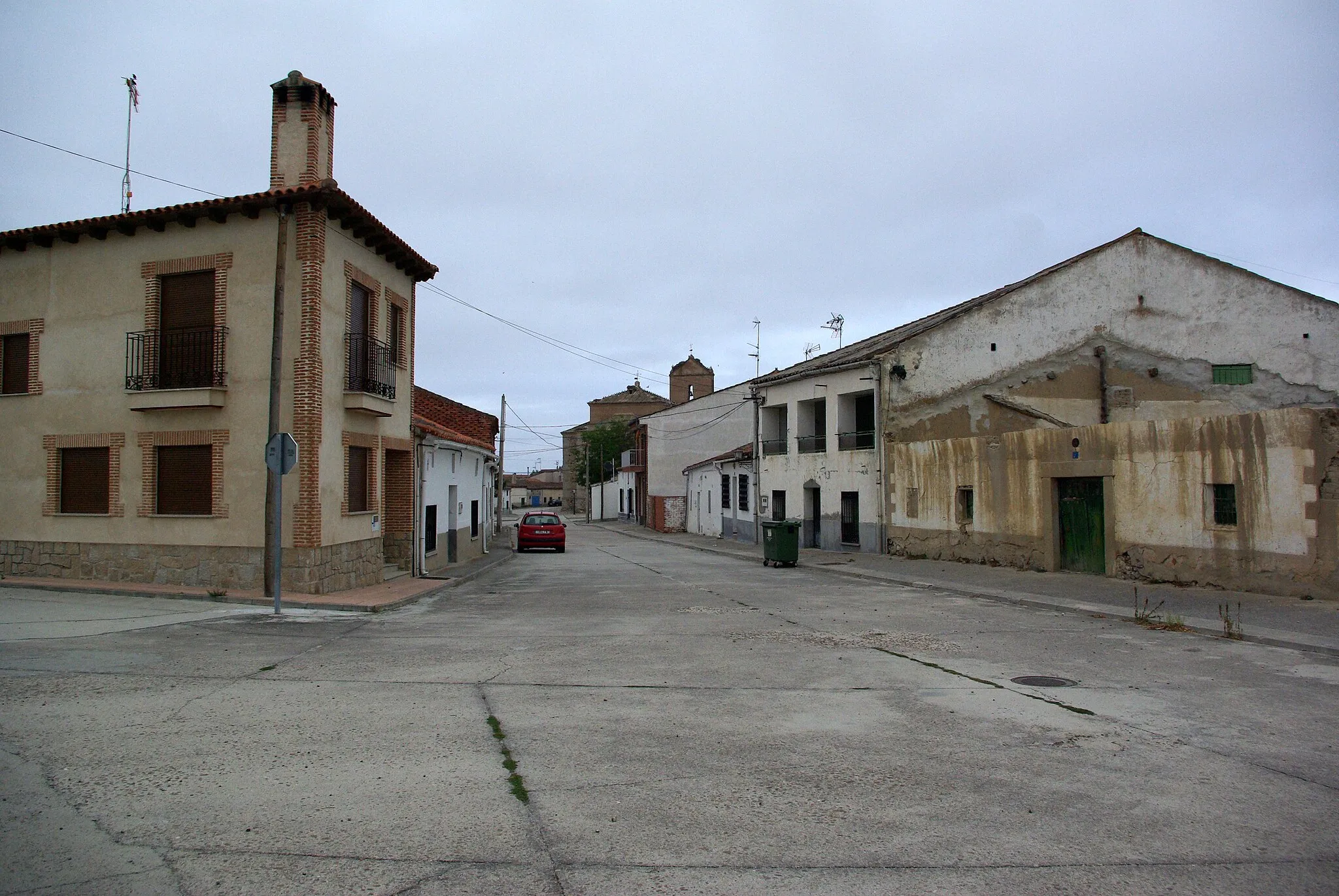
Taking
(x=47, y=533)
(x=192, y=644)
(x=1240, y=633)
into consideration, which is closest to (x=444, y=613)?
(x=192, y=644)

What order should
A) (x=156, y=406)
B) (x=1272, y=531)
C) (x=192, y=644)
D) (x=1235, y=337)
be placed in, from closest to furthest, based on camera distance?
(x=192, y=644)
(x=1272, y=531)
(x=156, y=406)
(x=1235, y=337)

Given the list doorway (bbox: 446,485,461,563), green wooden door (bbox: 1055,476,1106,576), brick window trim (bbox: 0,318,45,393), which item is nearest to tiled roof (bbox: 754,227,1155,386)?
green wooden door (bbox: 1055,476,1106,576)

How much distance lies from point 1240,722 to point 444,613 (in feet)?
35.8

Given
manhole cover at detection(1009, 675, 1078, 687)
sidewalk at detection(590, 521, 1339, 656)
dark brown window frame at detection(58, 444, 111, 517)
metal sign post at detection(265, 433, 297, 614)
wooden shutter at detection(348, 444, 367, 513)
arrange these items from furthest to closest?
1. wooden shutter at detection(348, 444, 367, 513)
2. dark brown window frame at detection(58, 444, 111, 517)
3. metal sign post at detection(265, 433, 297, 614)
4. sidewalk at detection(590, 521, 1339, 656)
5. manhole cover at detection(1009, 675, 1078, 687)

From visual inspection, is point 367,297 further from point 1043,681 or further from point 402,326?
point 1043,681

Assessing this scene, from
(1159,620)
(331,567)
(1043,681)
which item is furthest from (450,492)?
(1043,681)

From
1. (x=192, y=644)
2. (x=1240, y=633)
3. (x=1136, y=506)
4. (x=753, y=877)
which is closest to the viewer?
(x=753, y=877)

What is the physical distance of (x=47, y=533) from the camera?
52.6 feet

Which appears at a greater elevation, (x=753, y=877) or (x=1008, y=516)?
(x=1008, y=516)

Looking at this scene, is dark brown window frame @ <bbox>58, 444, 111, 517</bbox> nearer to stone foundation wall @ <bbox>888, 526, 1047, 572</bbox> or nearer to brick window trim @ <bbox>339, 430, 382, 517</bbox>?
brick window trim @ <bbox>339, 430, 382, 517</bbox>

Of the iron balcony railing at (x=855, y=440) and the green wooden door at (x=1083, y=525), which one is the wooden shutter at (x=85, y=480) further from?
the iron balcony railing at (x=855, y=440)

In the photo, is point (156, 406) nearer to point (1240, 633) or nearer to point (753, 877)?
point (753, 877)

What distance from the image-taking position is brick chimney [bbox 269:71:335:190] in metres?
15.6

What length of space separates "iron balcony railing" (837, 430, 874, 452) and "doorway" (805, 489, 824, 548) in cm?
262
